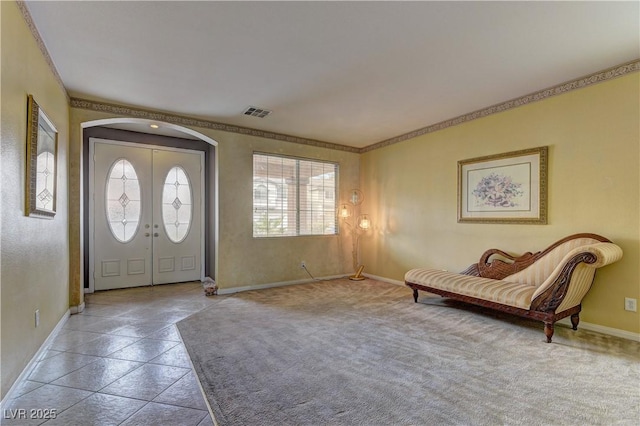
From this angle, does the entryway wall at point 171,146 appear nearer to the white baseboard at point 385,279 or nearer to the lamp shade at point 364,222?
the lamp shade at point 364,222

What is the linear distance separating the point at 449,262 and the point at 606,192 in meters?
2.08

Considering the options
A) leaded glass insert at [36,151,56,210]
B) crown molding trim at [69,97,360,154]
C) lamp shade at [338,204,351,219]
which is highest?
crown molding trim at [69,97,360,154]

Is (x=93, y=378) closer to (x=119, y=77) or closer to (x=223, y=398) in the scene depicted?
(x=223, y=398)

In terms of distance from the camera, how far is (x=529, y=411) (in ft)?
6.35

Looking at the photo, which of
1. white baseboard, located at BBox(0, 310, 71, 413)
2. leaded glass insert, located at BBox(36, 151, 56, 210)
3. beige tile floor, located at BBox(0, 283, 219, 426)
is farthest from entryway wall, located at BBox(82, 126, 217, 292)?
leaded glass insert, located at BBox(36, 151, 56, 210)

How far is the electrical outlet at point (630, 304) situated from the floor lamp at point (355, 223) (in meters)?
3.73

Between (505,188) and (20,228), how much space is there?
4.94 m

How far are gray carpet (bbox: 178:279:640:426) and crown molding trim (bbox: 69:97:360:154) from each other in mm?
2820

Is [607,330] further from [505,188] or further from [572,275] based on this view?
[505,188]

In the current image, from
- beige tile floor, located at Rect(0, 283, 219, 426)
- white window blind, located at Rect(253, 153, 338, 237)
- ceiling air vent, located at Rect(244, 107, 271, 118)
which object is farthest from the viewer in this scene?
white window blind, located at Rect(253, 153, 338, 237)

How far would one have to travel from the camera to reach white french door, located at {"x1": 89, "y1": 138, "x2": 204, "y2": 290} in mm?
5230

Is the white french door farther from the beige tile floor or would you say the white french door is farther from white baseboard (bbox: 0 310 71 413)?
white baseboard (bbox: 0 310 71 413)

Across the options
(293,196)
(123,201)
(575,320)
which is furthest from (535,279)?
(123,201)

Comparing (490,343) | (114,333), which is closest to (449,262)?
(490,343)
